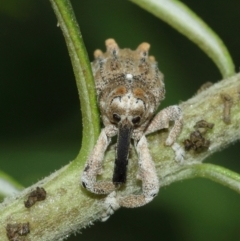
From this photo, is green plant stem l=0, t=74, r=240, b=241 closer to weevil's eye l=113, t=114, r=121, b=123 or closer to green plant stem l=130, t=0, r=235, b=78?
weevil's eye l=113, t=114, r=121, b=123

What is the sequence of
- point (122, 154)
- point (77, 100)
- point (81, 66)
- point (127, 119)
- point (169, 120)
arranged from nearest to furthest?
point (81, 66) → point (122, 154) → point (127, 119) → point (169, 120) → point (77, 100)

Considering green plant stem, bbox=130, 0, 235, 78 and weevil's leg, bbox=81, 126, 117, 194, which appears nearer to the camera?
weevil's leg, bbox=81, 126, 117, 194

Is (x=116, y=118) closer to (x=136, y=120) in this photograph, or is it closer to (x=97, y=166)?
(x=136, y=120)

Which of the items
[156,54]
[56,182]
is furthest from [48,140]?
[56,182]

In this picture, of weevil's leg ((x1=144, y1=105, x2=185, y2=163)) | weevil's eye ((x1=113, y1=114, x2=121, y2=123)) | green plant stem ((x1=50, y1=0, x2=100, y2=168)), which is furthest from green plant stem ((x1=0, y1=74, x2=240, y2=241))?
green plant stem ((x1=50, y1=0, x2=100, y2=168))

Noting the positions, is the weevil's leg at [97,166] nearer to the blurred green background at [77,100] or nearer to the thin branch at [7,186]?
the thin branch at [7,186]

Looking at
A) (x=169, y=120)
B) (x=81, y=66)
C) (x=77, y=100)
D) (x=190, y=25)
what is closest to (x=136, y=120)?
(x=169, y=120)

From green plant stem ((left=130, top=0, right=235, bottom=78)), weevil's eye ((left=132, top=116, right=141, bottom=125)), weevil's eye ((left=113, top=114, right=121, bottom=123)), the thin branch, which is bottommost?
weevil's eye ((left=132, top=116, right=141, bottom=125))
